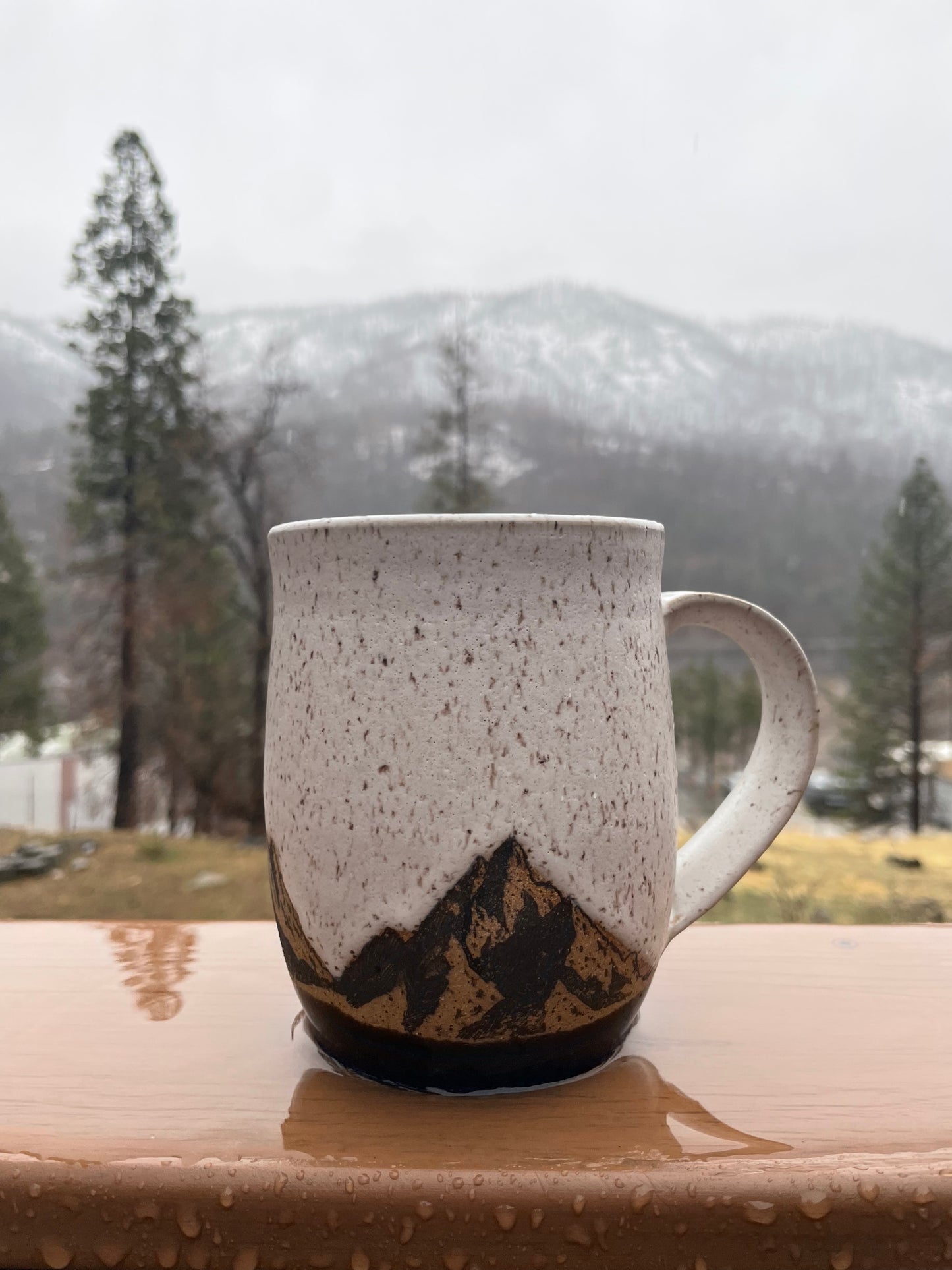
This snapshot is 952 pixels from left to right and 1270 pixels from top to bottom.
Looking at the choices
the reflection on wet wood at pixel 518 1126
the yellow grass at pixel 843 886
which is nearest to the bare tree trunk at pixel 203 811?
the yellow grass at pixel 843 886

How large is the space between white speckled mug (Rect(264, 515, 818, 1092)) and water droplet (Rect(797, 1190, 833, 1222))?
11 centimetres

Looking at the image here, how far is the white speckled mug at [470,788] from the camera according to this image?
40 cm

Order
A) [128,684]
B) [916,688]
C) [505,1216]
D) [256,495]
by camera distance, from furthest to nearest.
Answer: [916,688]
[256,495]
[128,684]
[505,1216]

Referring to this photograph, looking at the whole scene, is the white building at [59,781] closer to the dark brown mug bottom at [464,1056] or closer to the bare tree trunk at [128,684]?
the bare tree trunk at [128,684]

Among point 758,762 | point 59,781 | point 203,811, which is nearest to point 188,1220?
point 758,762

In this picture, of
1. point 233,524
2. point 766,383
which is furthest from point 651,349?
point 233,524

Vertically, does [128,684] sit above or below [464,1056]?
below

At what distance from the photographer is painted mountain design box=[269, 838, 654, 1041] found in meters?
0.41

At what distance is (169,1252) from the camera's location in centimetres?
37

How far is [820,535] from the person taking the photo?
168 inches

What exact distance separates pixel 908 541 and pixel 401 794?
4.96 metres

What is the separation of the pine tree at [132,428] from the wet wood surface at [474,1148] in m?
3.52

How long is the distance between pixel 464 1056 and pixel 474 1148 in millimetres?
42

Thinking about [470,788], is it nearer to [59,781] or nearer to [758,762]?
[758,762]
